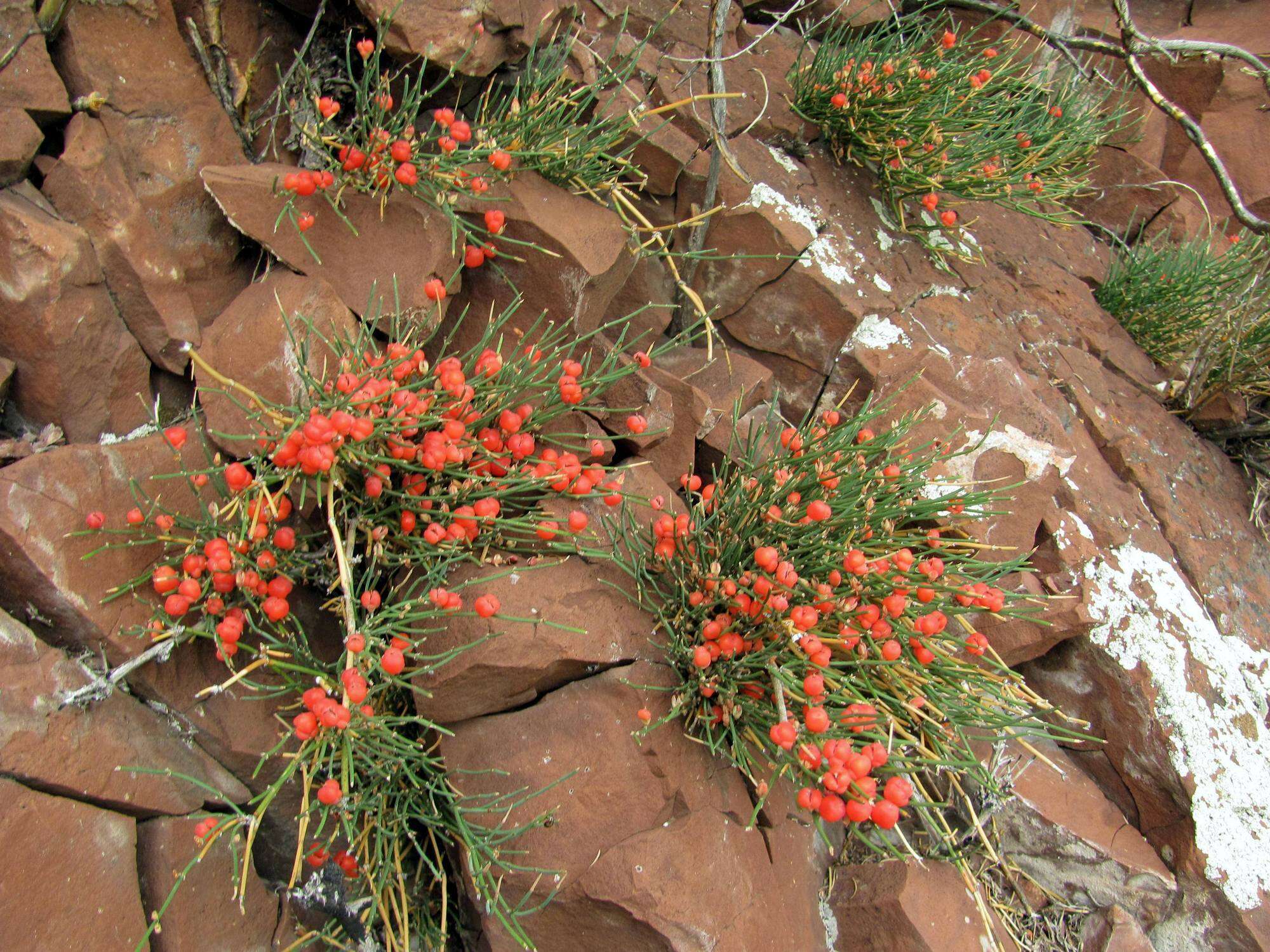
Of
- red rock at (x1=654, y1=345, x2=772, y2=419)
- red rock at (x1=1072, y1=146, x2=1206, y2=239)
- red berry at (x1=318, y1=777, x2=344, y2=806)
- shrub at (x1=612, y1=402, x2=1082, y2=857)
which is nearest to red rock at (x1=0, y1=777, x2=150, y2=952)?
red berry at (x1=318, y1=777, x2=344, y2=806)

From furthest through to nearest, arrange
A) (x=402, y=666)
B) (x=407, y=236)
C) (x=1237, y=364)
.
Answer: (x=1237, y=364) → (x=407, y=236) → (x=402, y=666)

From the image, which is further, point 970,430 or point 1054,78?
point 1054,78

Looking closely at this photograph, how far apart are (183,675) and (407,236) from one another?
1.36m

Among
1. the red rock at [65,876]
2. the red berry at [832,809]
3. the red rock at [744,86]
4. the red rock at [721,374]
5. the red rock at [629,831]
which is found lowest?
the red rock at [65,876]

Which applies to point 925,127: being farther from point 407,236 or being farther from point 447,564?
point 447,564

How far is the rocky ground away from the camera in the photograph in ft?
6.53

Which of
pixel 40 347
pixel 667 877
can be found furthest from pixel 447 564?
pixel 40 347

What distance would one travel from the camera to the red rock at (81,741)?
184 cm

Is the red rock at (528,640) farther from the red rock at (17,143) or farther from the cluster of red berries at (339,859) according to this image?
the red rock at (17,143)

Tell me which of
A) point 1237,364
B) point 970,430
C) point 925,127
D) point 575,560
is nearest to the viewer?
point 575,560

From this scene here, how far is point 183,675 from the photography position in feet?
6.86

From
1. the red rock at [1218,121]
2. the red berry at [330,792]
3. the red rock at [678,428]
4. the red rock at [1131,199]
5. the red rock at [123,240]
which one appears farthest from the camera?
the red rock at [1218,121]

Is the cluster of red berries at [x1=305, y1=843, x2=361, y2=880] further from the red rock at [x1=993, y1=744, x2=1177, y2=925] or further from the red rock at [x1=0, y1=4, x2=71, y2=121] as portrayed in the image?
the red rock at [x1=0, y1=4, x2=71, y2=121]

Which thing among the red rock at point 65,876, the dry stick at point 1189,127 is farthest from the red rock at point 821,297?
the red rock at point 65,876
